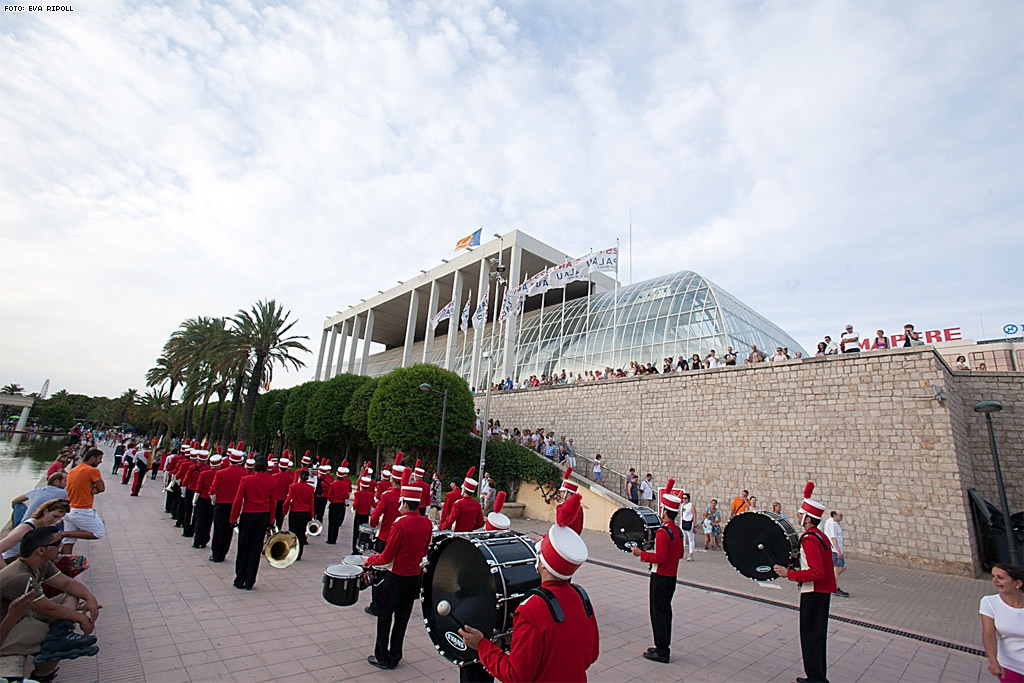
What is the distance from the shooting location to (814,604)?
18.1 ft

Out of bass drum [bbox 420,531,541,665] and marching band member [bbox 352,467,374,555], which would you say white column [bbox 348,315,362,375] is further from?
bass drum [bbox 420,531,541,665]

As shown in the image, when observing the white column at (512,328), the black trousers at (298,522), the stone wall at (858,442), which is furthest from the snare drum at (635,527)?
the white column at (512,328)

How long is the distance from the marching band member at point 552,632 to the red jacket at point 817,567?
4.15m

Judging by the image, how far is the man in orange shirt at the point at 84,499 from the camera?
6.06 meters

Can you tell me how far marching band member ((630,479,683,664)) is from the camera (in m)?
6.05

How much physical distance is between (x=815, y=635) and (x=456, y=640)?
14.4 ft

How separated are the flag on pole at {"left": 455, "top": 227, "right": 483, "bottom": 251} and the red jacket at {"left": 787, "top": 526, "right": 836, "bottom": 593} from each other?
37.4 metres

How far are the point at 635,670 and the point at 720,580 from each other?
23.0 ft

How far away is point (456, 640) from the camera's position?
3854 millimetres

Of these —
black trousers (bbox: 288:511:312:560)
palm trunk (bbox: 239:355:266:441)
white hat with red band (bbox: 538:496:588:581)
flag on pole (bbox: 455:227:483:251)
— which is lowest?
black trousers (bbox: 288:511:312:560)

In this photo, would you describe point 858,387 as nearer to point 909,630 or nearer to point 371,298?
point 909,630

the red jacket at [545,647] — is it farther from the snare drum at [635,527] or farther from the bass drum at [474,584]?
the snare drum at [635,527]

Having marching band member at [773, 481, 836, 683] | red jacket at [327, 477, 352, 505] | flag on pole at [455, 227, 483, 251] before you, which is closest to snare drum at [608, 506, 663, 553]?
marching band member at [773, 481, 836, 683]

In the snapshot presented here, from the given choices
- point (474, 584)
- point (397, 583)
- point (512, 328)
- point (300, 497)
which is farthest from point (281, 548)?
point (512, 328)
